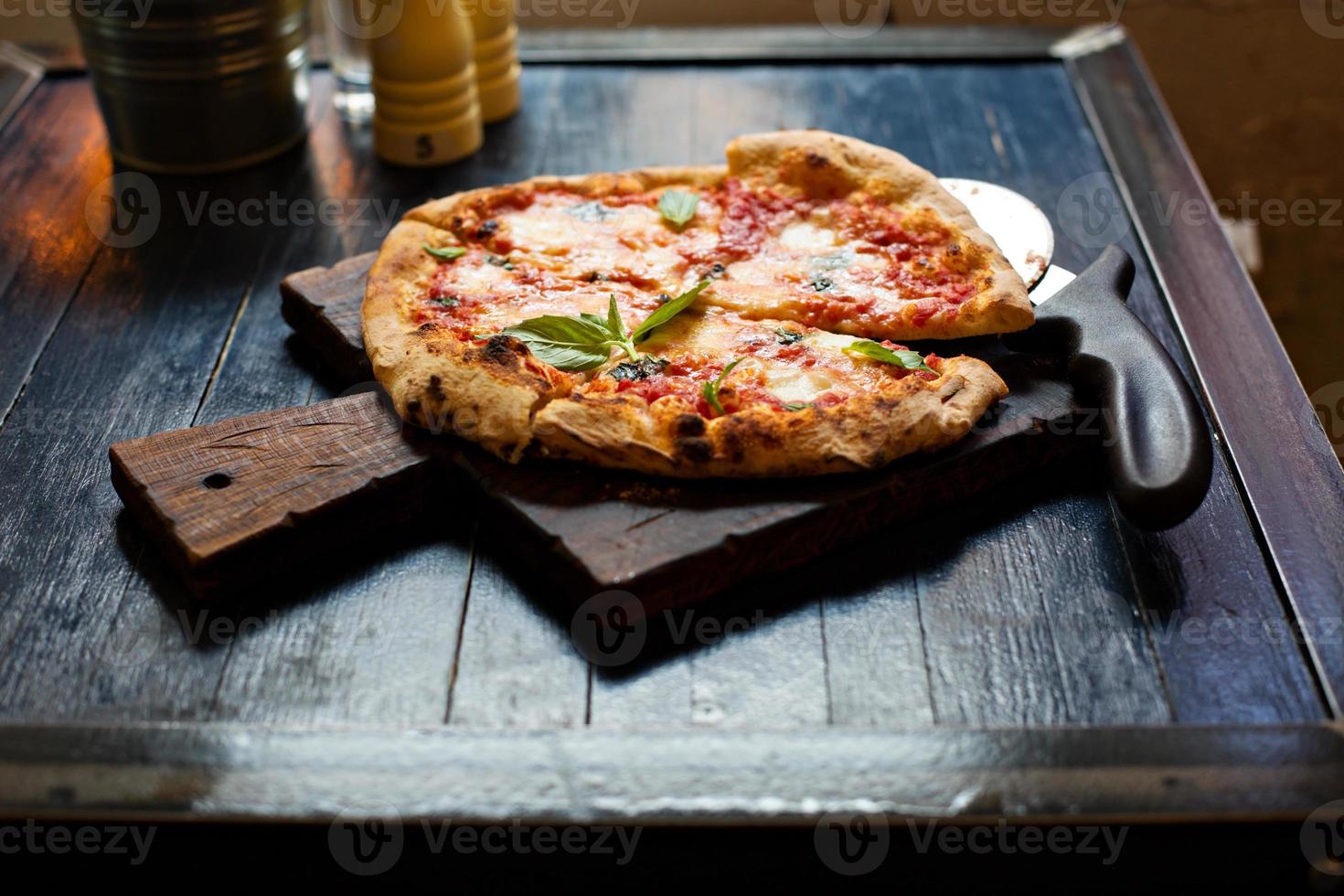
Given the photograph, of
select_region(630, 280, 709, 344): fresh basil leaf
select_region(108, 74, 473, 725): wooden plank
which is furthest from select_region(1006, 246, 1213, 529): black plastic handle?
select_region(108, 74, 473, 725): wooden plank

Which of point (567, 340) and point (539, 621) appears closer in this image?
point (539, 621)

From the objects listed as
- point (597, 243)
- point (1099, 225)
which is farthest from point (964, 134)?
point (597, 243)

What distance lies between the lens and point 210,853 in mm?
1592

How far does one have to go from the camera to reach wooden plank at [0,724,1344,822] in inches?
60.3

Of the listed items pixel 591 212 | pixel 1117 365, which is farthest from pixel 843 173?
pixel 1117 365

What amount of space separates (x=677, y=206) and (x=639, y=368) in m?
0.56

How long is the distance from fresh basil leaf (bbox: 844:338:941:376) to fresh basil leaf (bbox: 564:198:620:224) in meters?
0.67

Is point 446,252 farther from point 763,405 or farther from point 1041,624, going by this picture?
point 1041,624

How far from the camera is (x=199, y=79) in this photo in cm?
290

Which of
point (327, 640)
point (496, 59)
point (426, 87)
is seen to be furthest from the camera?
point (496, 59)

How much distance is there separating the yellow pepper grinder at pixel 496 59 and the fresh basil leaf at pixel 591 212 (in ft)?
2.84

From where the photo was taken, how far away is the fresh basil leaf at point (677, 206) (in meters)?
2.45

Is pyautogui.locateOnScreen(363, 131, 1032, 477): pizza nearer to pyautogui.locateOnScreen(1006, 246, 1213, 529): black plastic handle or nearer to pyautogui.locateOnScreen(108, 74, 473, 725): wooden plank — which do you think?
pyautogui.locateOnScreen(1006, 246, 1213, 529): black plastic handle

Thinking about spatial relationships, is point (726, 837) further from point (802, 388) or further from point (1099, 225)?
point (1099, 225)
